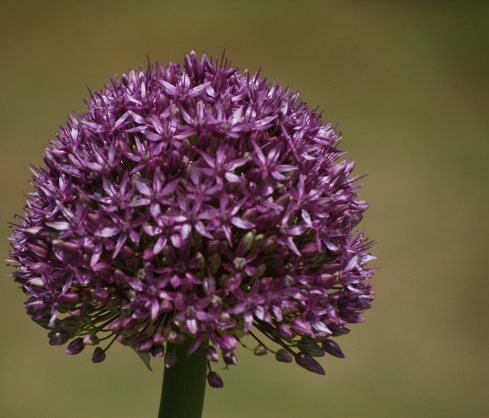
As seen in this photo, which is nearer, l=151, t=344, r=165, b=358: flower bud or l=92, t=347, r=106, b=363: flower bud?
l=151, t=344, r=165, b=358: flower bud

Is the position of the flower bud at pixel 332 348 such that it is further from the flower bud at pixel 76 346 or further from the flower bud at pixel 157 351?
the flower bud at pixel 76 346

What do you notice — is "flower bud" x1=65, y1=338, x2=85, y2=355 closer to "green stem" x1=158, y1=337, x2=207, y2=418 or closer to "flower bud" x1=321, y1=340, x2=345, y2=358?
"green stem" x1=158, y1=337, x2=207, y2=418

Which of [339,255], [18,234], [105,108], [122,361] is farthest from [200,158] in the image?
[122,361]

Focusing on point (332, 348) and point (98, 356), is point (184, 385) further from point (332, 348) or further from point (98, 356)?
point (332, 348)

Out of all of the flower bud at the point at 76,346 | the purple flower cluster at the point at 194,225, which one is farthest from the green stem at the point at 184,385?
the flower bud at the point at 76,346

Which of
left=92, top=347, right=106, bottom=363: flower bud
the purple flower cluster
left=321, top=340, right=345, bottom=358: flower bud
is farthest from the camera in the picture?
left=321, top=340, right=345, bottom=358: flower bud

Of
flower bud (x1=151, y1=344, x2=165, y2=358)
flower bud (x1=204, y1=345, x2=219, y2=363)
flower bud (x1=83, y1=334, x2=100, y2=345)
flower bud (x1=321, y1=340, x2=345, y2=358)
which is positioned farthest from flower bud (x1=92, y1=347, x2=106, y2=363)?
flower bud (x1=321, y1=340, x2=345, y2=358)
